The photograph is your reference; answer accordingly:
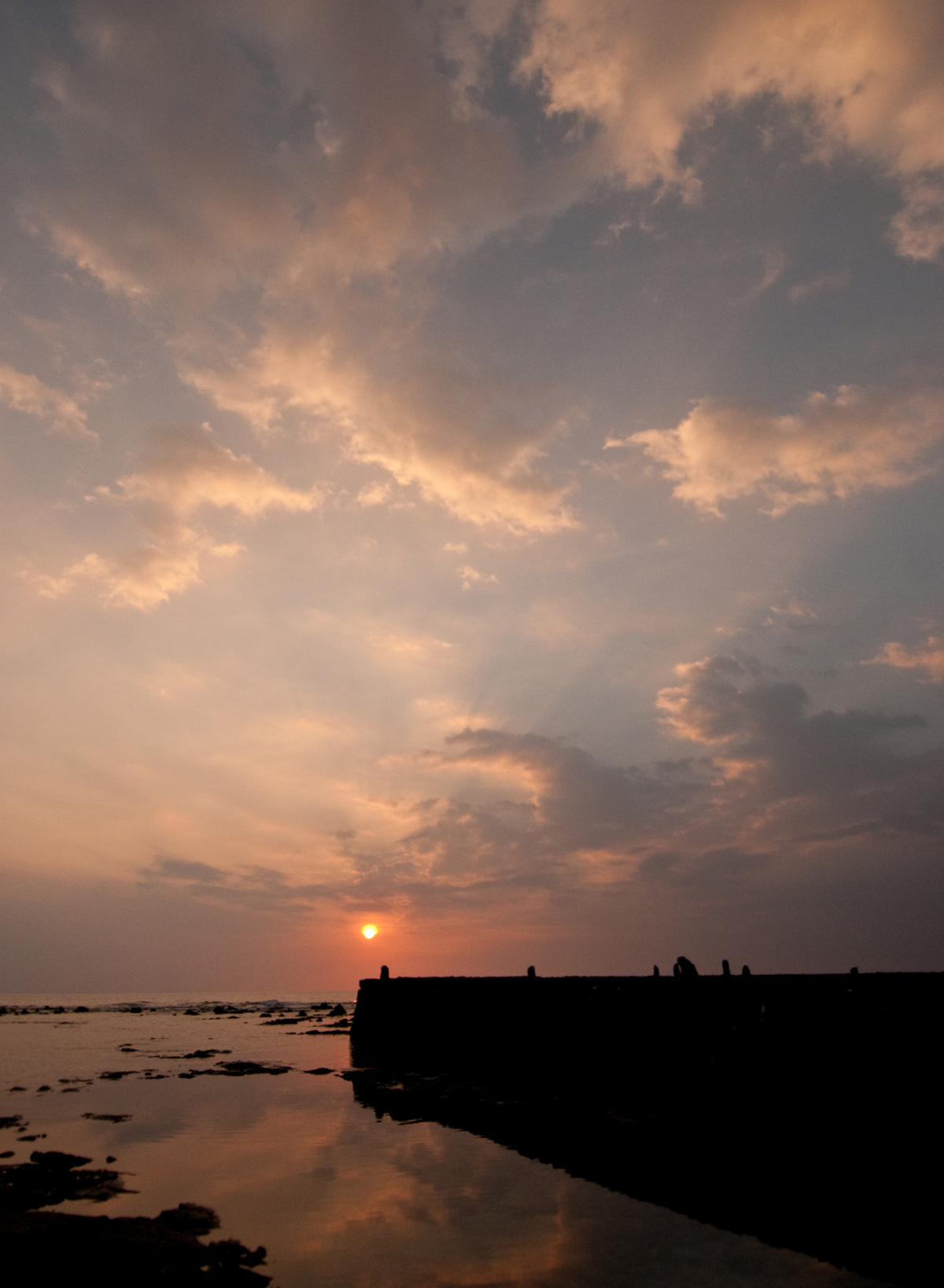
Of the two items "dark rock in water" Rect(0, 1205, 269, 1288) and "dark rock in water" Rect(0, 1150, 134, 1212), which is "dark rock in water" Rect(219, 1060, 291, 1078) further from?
"dark rock in water" Rect(0, 1205, 269, 1288)

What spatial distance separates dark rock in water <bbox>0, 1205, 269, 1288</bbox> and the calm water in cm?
77

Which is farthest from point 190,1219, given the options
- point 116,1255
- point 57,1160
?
point 57,1160

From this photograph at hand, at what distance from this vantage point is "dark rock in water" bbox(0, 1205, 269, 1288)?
380 inches

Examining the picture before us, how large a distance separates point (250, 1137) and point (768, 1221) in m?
13.8

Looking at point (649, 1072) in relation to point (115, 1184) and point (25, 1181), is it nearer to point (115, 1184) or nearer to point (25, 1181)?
point (115, 1184)

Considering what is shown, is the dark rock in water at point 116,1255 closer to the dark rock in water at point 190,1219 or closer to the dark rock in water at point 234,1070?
the dark rock in water at point 190,1219

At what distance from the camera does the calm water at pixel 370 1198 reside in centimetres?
1084

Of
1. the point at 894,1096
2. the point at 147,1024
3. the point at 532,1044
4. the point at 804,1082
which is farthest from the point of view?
the point at 147,1024

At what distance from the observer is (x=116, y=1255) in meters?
10.2

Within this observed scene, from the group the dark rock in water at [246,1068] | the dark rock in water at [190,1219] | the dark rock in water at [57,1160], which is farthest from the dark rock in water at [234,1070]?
the dark rock in water at [190,1219]

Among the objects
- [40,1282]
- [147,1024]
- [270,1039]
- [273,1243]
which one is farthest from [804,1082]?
[147,1024]

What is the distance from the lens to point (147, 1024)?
263ft

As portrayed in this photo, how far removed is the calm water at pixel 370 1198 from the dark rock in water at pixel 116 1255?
0.77 meters

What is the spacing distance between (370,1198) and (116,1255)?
18.7 feet
